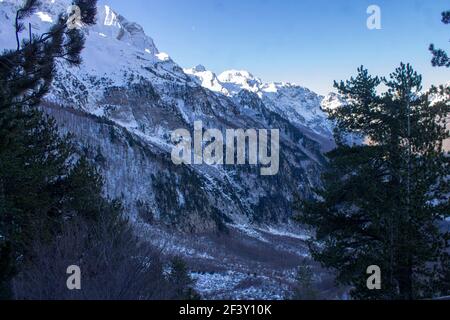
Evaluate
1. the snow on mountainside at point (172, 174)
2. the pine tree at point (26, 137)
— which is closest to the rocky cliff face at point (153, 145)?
the snow on mountainside at point (172, 174)

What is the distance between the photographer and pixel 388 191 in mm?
15047

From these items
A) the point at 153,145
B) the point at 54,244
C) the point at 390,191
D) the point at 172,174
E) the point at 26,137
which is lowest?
the point at 54,244

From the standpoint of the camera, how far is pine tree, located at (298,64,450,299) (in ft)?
46.2

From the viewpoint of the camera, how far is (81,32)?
11.7 meters

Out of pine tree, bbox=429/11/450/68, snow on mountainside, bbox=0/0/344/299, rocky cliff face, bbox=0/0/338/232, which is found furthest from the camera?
rocky cliff face, bbox=0/0/338/232

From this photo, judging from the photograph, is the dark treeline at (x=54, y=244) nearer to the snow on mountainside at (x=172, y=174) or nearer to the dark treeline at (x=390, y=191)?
the dark treeline at (x=390, y=191)

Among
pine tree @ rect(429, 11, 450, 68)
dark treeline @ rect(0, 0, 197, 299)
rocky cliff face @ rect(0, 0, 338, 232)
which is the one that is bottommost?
dark treeline @ rect(0, 0, 197, 299)

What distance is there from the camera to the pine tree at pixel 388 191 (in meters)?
14.1

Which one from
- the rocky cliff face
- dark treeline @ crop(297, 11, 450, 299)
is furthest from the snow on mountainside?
dark treeline @ crop(297, 11, 450, 299)

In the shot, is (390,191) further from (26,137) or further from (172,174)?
(172,174)

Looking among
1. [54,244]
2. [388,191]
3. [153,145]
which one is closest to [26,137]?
[54,244]

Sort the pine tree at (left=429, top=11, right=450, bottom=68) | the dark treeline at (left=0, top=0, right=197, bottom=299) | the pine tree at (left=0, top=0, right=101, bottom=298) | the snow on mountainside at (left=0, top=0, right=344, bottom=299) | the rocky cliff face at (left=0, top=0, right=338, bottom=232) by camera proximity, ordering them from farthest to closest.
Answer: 1. the rocky cliff face at (left=0, top=0, right=338, bottom=232)
2. the snow on mountainside at (left=0, top=0, right=344, bottom=299)
3. the pine tree at (left=429, top=11, right=450, bottom=68)
4. the pine tree at (left=0, top=0, right=101, bottom=298)
5. the dark treeline at (left=0, top=0, right=197, bottom=299)

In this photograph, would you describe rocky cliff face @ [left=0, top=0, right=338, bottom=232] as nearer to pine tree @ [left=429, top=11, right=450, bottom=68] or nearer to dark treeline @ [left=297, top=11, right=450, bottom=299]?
dark treeline @ [left=297, top=11, right=450, bottom=299]

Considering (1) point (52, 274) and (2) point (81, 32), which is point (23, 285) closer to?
(1) point (52, 274)
